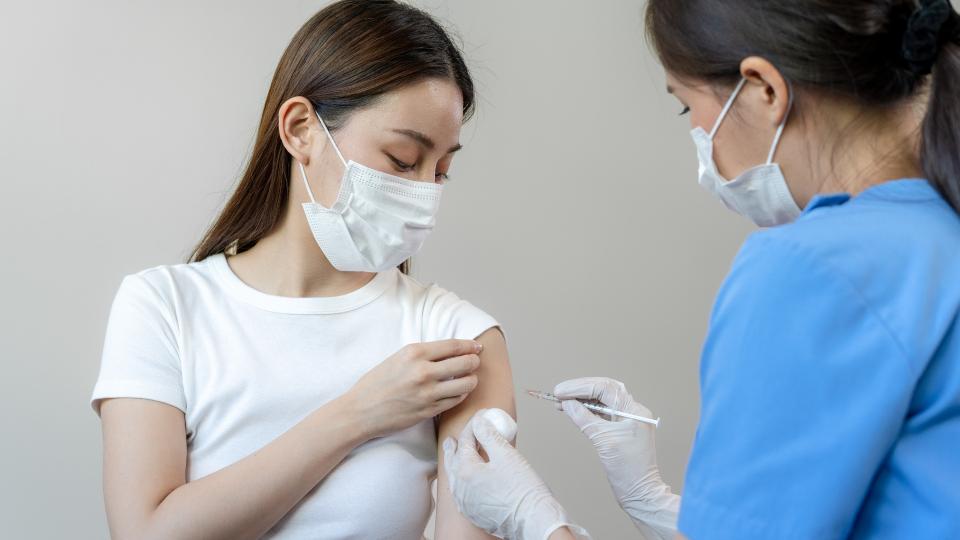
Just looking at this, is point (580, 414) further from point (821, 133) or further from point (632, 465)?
→ point (821, 133)

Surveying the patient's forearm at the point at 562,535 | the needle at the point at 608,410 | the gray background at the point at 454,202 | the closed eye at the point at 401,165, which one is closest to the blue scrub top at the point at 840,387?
the patient's forearm at the point at 562,535

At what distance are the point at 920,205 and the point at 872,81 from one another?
158 mm

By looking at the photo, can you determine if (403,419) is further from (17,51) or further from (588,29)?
(588,29)

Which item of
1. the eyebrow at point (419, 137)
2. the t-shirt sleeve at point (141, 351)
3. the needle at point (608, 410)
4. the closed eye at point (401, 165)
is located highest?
the eyebrow at point (419, 137)

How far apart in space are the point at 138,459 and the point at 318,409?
279 mm

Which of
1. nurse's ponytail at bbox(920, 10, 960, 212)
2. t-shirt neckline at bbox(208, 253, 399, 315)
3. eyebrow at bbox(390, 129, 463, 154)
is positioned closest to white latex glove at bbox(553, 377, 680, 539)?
t-shirt neckline at bbox(208, 253, 399, 315)

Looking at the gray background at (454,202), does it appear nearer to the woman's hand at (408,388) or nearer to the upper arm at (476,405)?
the upper arm at (476,405)

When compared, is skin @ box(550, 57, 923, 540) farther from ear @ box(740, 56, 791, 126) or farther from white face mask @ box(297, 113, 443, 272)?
white face mask @ box(297, 113, 443, 272)

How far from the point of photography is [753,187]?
3.74ft

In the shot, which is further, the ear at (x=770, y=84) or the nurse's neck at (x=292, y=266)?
the nurse's neck at (x=292, y=266)

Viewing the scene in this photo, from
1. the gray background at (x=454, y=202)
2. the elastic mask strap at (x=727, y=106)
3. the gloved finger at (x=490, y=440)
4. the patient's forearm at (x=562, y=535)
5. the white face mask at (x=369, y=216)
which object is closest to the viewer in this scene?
the elastic mask strap at (x=727, y=106)

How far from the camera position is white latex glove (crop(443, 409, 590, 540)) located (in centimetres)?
130

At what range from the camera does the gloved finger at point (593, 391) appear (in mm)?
1613

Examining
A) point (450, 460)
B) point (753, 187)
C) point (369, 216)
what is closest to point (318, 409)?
point (450, 460)
